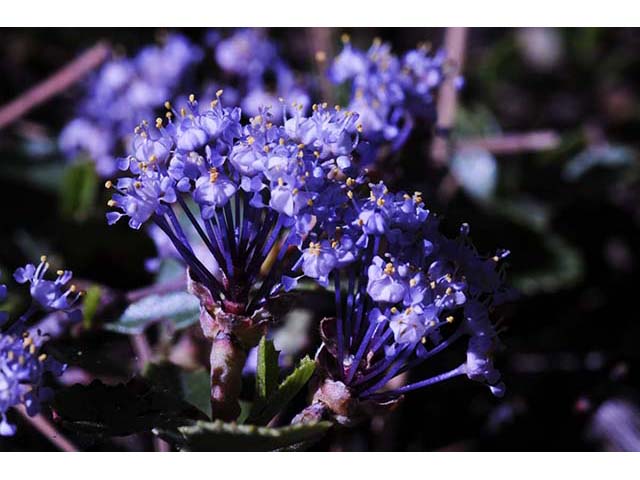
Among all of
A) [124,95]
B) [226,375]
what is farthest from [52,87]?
[226,375]

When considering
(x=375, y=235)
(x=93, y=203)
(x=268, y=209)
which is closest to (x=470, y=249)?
(x=375, y=235)

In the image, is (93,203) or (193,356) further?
(93,203)

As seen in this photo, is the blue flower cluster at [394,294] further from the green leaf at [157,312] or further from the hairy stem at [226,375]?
the green leaf at [157,312]

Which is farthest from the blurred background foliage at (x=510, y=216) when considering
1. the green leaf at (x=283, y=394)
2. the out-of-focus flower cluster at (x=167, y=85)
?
the green leaf at (x=283, y=394)

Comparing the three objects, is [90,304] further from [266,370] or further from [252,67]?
[252,67]

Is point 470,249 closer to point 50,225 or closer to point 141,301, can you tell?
point 141,301

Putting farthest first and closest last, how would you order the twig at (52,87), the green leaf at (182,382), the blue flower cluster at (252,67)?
the twig at (52,87), the blue flower cluster at (252,67), the green leaf at (182,382)
